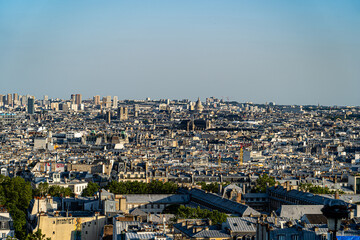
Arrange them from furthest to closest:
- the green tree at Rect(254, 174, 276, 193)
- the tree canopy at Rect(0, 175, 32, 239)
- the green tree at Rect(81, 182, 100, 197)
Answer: the green tree at Rect(254, 174, 276, 193)
the green tree at Rect(81, 182, 100, 197)
the tree canopy at Rect(0, 175, 32, 239)

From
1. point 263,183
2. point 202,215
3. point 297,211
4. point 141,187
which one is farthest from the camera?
point 263,183

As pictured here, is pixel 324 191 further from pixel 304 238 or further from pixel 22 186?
pixel 304 238

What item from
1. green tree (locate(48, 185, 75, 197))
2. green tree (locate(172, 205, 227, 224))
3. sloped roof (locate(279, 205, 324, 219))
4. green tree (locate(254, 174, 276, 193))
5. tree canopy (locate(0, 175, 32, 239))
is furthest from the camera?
green tree (locate(254, 174, 276, 193))

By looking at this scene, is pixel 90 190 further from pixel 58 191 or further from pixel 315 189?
pixel 315 189

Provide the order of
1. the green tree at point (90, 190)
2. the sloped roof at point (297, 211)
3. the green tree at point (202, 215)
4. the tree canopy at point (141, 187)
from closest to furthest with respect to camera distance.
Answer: the green tree at point (202, 215) < the sloped roof at point (297, 211) < the green tree at point (90, 190) < the tree canopy at point (141, 187)

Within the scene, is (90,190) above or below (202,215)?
below

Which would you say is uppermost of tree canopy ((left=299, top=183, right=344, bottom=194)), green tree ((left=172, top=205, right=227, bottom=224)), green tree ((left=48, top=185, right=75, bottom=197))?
tree canopy ((left=299, top=183, right=344, bottom=194))

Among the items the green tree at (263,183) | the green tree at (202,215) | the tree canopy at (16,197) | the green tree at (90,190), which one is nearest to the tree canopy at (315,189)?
the green tree at (263,183)

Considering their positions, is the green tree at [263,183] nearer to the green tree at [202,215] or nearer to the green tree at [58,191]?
the green tree at [58,191]

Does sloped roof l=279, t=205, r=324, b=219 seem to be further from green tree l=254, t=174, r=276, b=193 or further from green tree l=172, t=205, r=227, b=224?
green tree l=254, t=174, r=276, b=193

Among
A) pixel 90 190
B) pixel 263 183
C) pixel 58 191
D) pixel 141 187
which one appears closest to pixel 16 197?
pixel 58 191

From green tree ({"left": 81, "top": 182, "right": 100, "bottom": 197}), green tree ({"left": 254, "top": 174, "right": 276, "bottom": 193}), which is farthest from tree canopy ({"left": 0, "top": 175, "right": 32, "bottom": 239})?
green tree ({"left": 254, "top": 174, "right": 276, "bottom": 193})

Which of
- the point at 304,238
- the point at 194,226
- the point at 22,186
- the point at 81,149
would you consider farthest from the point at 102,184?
the point at 81,149
